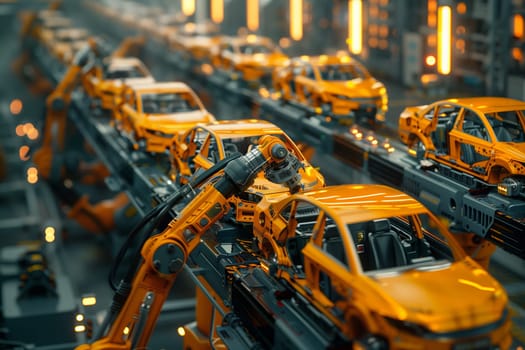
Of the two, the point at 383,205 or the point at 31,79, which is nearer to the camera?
the point at 383,205

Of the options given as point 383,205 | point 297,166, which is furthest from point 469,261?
point 297,166

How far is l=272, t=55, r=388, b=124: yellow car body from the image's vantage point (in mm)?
19984

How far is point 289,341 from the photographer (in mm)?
8031

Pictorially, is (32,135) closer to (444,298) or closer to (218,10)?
(218,10)

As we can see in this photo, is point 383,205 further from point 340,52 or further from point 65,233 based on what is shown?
point 340,52

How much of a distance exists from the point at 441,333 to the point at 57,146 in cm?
1746

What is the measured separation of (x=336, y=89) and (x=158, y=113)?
14.6ft

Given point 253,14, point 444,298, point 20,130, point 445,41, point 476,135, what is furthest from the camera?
point 253,14

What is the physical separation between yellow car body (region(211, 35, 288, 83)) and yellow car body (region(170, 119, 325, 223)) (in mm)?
11598

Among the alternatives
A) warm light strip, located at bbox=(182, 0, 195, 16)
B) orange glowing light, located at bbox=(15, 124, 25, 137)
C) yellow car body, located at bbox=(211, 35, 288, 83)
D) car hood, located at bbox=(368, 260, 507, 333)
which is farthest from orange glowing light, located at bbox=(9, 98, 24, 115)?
car hood, located at bbox=(368, 260, 507, 333)

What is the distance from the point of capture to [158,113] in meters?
18.4

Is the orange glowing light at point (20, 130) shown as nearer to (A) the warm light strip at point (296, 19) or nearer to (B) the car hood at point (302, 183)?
(A) the warm light strip at point (296, 19)

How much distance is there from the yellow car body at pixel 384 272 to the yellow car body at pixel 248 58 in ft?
56.0

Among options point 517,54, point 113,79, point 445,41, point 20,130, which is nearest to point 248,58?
point 113,79
